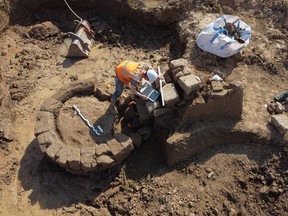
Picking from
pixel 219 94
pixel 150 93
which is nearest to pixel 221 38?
pixel 219 94

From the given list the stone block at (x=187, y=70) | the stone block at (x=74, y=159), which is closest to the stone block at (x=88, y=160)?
the stone block at (x=74, y=159)

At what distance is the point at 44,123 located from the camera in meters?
6.72

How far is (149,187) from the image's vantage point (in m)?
6.43

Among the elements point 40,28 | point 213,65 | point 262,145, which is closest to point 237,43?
point 213,65

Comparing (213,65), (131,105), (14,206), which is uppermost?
(213,65)

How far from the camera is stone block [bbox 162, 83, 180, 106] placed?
6336mm

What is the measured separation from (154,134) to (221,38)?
8.14 ft

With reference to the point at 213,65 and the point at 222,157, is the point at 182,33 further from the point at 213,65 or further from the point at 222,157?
the point at 222,157

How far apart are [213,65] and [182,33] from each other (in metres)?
1.44

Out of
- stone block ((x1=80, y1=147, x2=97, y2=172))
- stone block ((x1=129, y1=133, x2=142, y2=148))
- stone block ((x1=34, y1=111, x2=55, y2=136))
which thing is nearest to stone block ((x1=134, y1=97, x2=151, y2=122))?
stone block ((x1=129, y1=133, x2=142, y2=148))

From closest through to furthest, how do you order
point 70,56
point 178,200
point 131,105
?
1. point 178,200
2. point 131,105
3. point 70,56

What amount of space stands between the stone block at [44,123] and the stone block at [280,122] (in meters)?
4.39

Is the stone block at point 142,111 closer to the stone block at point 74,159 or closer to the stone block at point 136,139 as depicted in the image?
the stone block at point 136,139

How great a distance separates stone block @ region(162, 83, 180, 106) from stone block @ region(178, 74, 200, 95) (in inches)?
7.0
